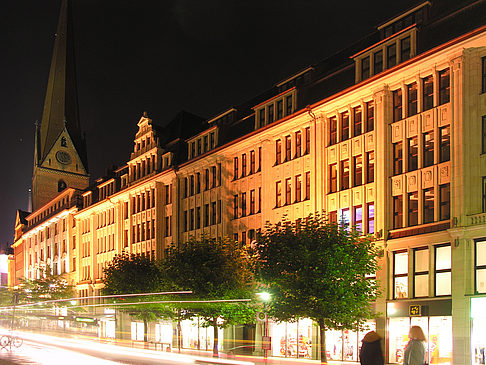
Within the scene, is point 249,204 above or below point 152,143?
below

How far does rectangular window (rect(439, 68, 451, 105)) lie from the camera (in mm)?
36531

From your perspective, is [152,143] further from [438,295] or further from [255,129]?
[438,295]

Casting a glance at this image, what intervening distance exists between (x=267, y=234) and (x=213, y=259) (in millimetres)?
8957

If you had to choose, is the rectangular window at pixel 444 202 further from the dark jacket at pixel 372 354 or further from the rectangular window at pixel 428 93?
the dark jacket at pixel 372 354

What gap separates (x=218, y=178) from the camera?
5850 centimetres

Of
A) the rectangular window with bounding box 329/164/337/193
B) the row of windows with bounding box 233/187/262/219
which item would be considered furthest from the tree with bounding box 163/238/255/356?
the rectangular window with bounding box 329/164/337/193

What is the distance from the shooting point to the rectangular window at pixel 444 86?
36531 mm

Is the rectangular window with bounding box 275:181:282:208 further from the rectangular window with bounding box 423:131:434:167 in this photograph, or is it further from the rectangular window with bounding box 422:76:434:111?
the rectangular window with bounding box 422:76:434:111

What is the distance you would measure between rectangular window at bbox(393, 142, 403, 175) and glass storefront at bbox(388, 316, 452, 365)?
28.0 feet

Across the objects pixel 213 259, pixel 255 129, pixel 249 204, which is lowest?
pixel 213 259

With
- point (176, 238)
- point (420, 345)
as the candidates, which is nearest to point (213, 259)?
point (176, 238)

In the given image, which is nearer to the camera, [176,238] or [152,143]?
[176,238]

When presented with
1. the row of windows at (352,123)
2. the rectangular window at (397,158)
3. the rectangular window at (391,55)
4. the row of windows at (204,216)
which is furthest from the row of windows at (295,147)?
the row of windows at (204,216)

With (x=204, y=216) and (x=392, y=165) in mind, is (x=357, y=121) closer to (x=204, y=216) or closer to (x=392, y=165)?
(x=392, y=165)
